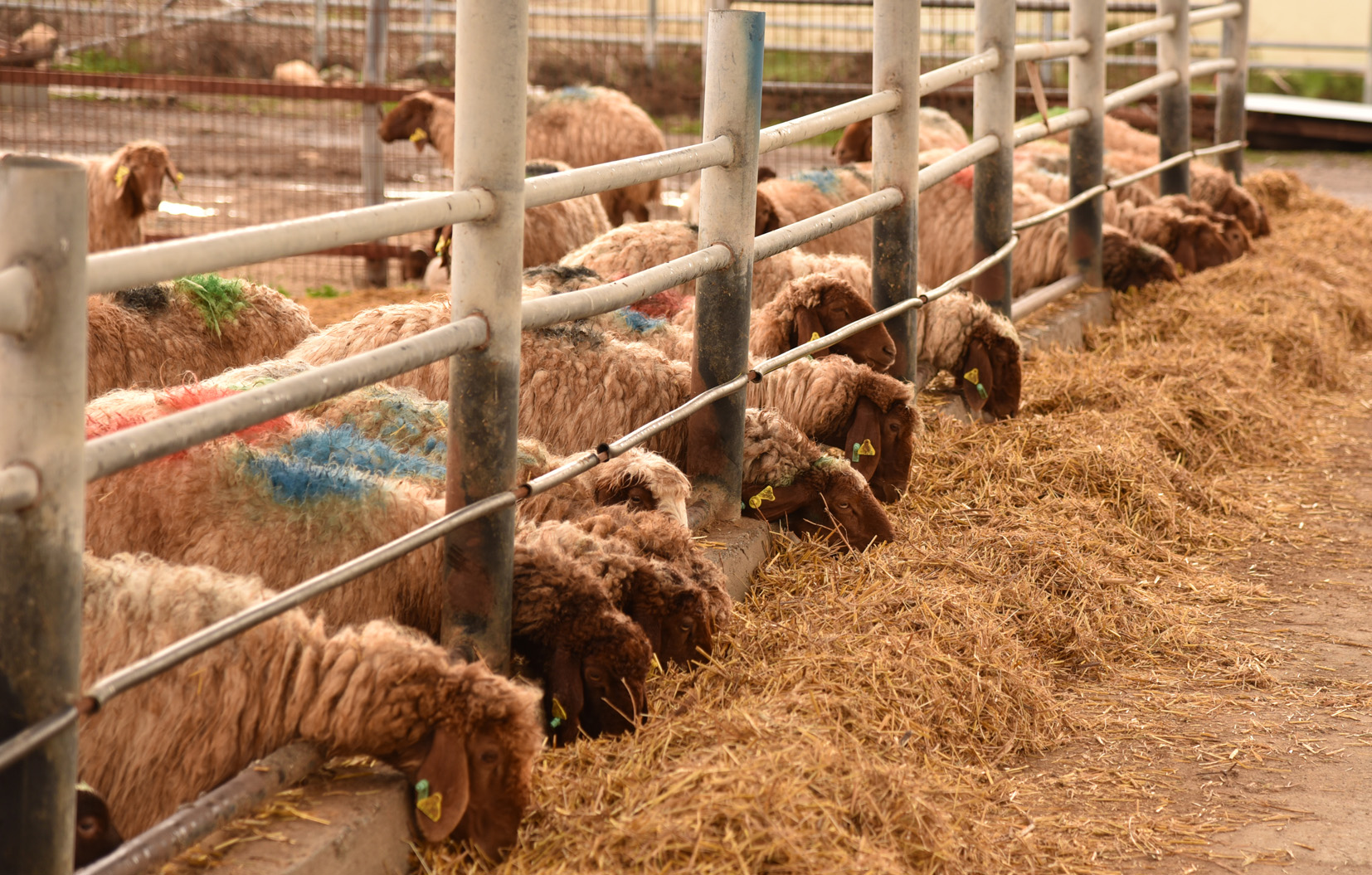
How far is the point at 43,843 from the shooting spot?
2.12m

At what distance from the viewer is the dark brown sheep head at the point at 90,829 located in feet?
7.64

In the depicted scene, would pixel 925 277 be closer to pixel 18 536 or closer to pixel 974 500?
pixel 974 500

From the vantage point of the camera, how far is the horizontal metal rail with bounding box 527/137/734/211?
3.16 metres

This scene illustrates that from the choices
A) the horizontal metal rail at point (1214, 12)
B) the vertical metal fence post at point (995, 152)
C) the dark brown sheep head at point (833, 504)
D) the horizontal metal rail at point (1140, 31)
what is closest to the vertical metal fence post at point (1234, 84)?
the horizontal metal rail at point (1214, 12)

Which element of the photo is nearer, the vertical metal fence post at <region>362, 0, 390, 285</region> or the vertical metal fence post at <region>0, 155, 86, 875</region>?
the vertical metal fence post at <region>0, 155, 86, 875</region>

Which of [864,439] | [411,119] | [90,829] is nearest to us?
[90,829]

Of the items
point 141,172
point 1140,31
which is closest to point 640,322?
point 141,172

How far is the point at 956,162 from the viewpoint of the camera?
620 cm

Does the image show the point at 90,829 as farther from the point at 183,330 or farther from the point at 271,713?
the point at 183,330

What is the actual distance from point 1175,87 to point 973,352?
4.75 m

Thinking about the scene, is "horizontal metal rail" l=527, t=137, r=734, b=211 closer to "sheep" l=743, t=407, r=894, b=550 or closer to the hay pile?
"sheep" l=743, t=407, r=894, b=550

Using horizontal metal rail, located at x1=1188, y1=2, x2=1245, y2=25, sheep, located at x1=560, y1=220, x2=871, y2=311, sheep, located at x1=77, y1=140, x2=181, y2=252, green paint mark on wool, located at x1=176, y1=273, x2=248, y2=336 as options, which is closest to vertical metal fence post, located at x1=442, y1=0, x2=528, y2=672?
green paint mark on wool, located at x1=176, y1=273, x2=248, y2=336

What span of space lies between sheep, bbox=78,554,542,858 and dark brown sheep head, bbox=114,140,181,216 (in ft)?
20.1

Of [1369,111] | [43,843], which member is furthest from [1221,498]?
[1369,111]
